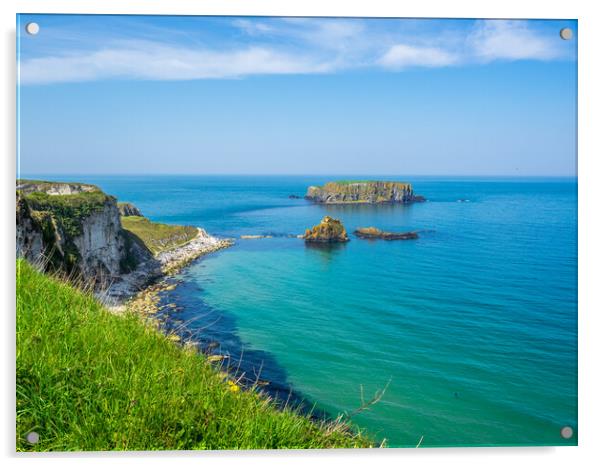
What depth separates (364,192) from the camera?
5387mm

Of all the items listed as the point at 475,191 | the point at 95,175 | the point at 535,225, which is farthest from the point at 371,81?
the point at 95,175

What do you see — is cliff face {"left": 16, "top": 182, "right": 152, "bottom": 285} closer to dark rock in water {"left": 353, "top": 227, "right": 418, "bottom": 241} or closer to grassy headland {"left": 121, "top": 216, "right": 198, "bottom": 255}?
grassy headland {"left": 121, "top": 216, "right": 198, "bottom": 255}

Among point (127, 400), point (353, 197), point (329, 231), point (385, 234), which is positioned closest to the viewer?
point (127, 400)

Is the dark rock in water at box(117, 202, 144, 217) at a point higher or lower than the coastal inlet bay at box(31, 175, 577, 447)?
higher

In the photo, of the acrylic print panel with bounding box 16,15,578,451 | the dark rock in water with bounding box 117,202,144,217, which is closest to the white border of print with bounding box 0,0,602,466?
the acrylic print panel with bounding box 16,15,578,451

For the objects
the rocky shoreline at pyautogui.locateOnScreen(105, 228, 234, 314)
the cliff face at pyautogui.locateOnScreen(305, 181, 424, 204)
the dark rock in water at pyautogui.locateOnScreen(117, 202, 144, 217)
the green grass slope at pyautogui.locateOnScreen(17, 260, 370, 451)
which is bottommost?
the green grass slope at pyautogui.locateOnScreen(17, 260, 370, 451)

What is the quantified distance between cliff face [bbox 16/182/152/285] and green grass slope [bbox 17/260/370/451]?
1.31 meters

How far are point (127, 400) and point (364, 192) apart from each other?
136 inches

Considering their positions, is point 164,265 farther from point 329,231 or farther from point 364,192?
point 364,192

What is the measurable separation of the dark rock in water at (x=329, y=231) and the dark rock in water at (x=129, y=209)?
1838 mm

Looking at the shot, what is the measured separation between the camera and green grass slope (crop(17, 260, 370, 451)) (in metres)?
2.60

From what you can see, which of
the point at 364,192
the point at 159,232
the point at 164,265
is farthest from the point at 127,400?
the point at 164,265

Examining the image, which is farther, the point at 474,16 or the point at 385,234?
the point at 385,234

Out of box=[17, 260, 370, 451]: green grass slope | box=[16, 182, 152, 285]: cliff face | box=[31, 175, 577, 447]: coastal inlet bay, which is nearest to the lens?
box=[17, 260, 370, 451]: green grass slope
